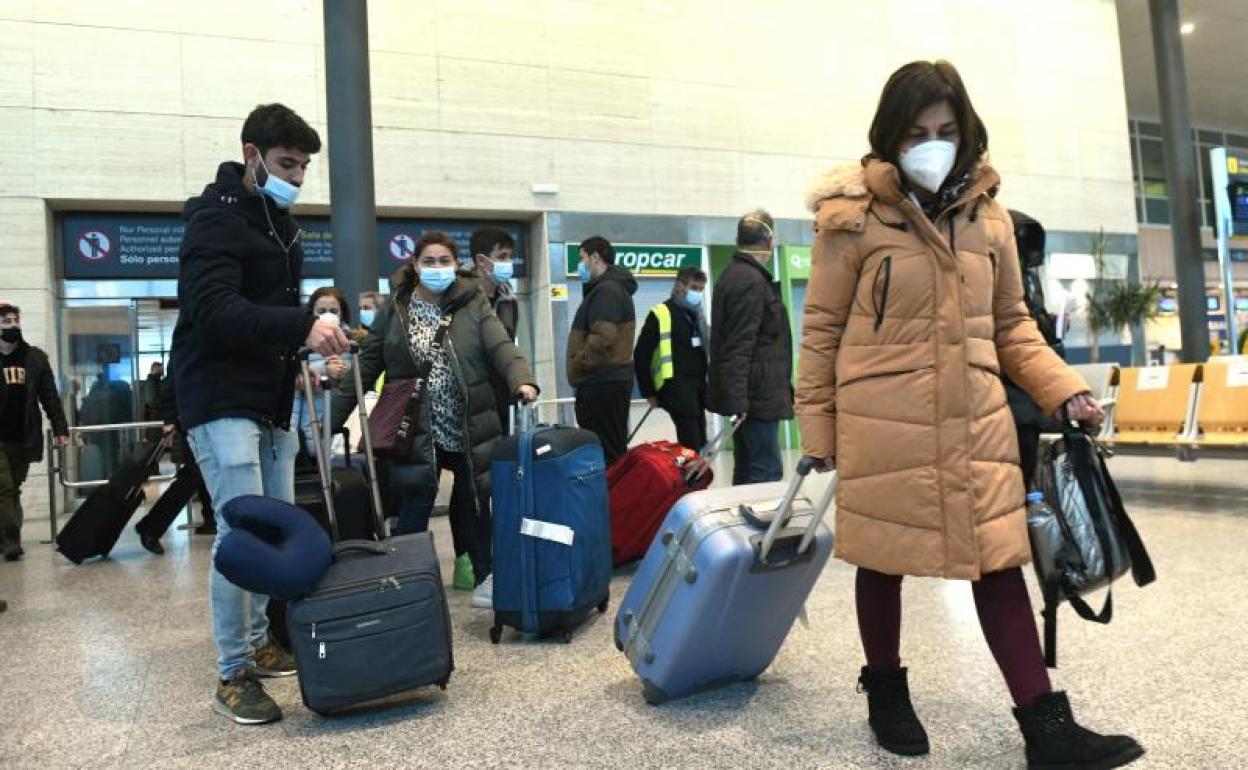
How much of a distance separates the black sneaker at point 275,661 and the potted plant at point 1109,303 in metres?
14.0

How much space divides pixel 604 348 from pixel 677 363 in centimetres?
69

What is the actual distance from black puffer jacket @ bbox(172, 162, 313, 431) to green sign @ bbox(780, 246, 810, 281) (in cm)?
988

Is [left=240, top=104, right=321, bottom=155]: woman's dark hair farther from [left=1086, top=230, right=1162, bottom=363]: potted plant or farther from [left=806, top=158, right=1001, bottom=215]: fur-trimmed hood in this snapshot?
[left=1086, top=230, right=1162, bottom=363]: potted plant

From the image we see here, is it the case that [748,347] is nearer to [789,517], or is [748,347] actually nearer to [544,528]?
[544,528]

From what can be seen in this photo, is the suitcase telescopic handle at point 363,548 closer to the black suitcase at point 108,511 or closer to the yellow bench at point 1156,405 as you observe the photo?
the black suitcase at point 108,511

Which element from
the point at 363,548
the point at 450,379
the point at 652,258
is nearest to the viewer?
the point at 363,548

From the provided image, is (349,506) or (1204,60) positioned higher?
(1204,60)

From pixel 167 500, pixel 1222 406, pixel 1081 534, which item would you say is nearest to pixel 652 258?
pixel 167 500

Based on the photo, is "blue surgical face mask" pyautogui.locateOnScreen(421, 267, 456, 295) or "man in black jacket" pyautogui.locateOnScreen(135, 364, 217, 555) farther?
"man in black jacket" pyautogui.locateOnScreen(135, 364, 217, 555)

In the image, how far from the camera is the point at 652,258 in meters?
11.1

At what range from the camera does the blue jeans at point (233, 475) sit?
2.46 meters

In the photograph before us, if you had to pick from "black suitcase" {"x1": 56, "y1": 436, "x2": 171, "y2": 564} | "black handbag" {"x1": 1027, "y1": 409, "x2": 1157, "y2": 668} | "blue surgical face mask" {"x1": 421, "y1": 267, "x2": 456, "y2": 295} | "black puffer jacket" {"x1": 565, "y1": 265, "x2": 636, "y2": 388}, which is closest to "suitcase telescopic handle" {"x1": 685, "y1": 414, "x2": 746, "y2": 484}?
"black puffer jacket" {"x1": 565, "y1": 265, "x2": 636, "y2": 388}

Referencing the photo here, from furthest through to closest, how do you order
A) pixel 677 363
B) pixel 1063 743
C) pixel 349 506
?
pixel 677 363 < pixel 349 506 < pixel 1063 743

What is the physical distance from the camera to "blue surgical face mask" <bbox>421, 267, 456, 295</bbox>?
3635 mm
